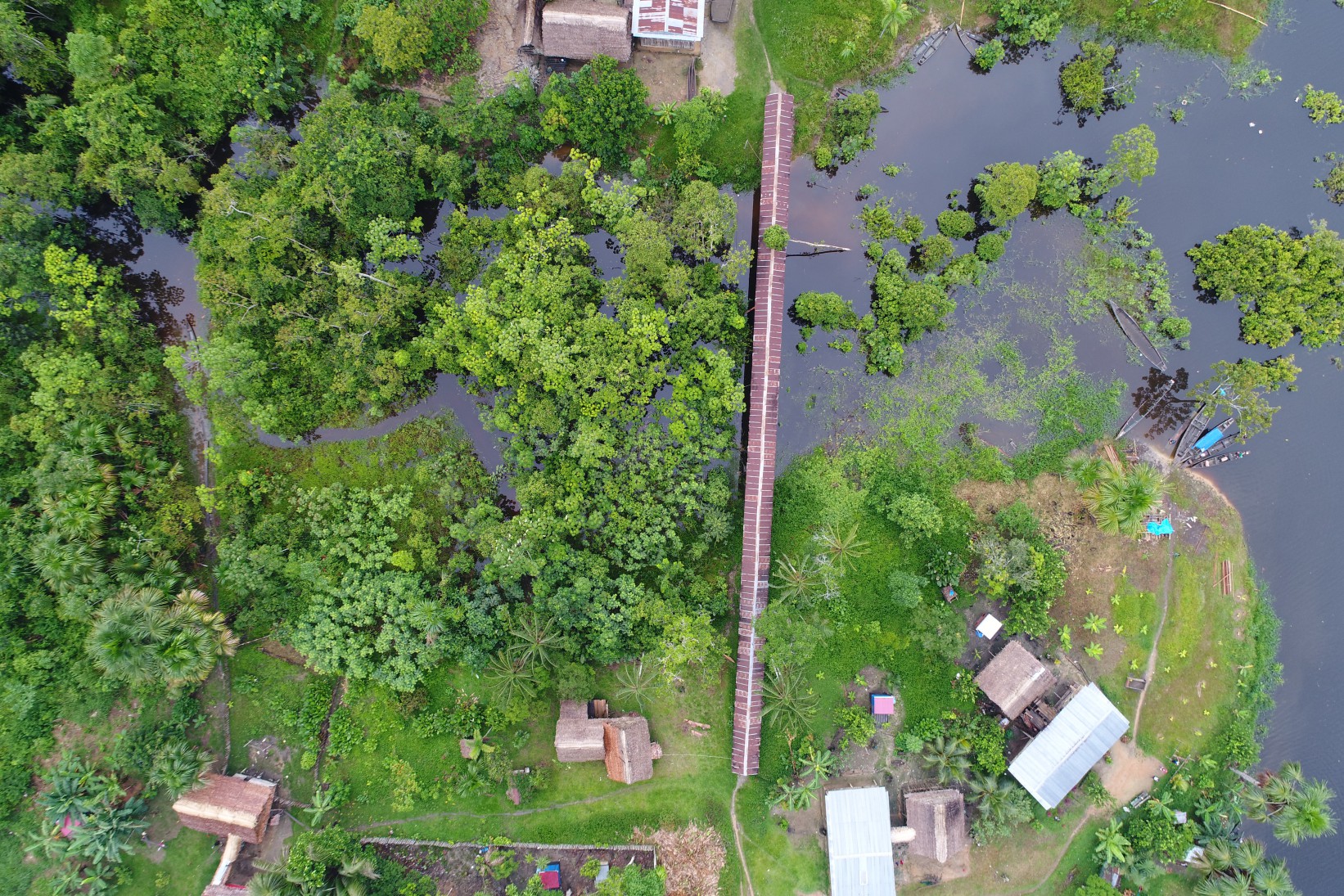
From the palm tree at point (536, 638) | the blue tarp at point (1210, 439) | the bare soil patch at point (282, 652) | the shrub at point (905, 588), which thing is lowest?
the bare soil patch at point (282, 652)

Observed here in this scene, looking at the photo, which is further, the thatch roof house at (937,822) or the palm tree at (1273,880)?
the thatch roof house at (937,822)

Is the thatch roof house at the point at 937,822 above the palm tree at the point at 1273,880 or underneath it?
above

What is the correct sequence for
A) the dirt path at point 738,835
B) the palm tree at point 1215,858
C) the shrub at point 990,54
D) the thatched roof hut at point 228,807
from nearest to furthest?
1. the thatched roof hut at point 228,807
2. the palm tree at point 1215,858
3. the dirt path at point 738,835
4. the shrub at point 990,54

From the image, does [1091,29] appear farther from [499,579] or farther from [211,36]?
[211,36]

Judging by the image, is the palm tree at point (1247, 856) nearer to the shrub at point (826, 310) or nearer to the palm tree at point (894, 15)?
the shrub at point (826, 310)

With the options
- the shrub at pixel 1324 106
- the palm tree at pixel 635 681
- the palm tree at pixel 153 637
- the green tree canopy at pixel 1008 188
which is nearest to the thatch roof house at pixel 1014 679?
the palm tree at pixel 635 681

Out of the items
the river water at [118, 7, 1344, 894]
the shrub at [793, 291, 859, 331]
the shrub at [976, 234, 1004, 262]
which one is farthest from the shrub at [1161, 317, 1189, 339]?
the shrub at [793, 291, 859, 331]

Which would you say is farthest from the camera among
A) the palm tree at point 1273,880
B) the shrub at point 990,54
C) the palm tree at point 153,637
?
the shrub at point 990,54

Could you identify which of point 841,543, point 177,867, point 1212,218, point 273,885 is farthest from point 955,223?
point 177,867
